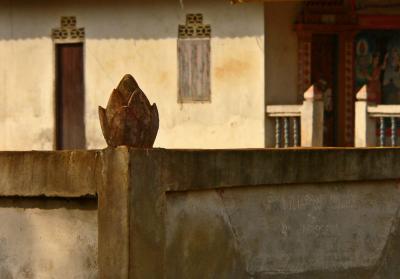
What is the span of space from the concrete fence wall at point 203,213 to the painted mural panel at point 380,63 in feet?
36.0

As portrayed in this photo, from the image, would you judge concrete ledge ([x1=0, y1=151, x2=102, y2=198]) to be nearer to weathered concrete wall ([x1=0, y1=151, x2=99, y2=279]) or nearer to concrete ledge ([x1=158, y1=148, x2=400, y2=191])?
weathered concrete wall ([x1=0, y1=151, x2=99, y2=279])

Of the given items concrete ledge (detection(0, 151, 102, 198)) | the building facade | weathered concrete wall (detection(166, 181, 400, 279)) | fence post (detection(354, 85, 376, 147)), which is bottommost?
weathered concrete wall (detection(166, 181, 400, 279))

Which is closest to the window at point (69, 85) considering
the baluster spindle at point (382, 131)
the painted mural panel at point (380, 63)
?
the painted mural panel at point (380, 63)

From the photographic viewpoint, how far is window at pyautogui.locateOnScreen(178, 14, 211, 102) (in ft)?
60.5

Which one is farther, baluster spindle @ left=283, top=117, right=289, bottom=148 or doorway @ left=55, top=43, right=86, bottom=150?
doorway @ left=55, top=43, right=86, bottom=150

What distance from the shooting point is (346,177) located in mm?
8523

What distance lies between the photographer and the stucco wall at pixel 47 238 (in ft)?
23.7

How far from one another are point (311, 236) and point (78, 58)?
11.7 m

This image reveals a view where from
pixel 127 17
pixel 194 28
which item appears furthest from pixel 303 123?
pixel 127 17

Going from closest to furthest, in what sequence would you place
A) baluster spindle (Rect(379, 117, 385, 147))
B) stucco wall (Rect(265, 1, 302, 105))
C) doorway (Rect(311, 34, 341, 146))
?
baluster spindle (Rect(379, 117, 385, 147)), stucco wall (Rect(265, 1, 302, 105)), doorway (Rect(311, 34, 341, 146))

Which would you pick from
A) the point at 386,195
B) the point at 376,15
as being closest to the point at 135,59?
the point at 376,15

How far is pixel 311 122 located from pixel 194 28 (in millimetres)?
2916

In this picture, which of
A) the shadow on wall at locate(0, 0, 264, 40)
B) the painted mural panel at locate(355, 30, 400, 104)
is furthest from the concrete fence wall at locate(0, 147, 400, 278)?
the painted mural panel at locate(355, 30, 400, 104)

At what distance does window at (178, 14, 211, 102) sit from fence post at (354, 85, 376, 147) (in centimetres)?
306
